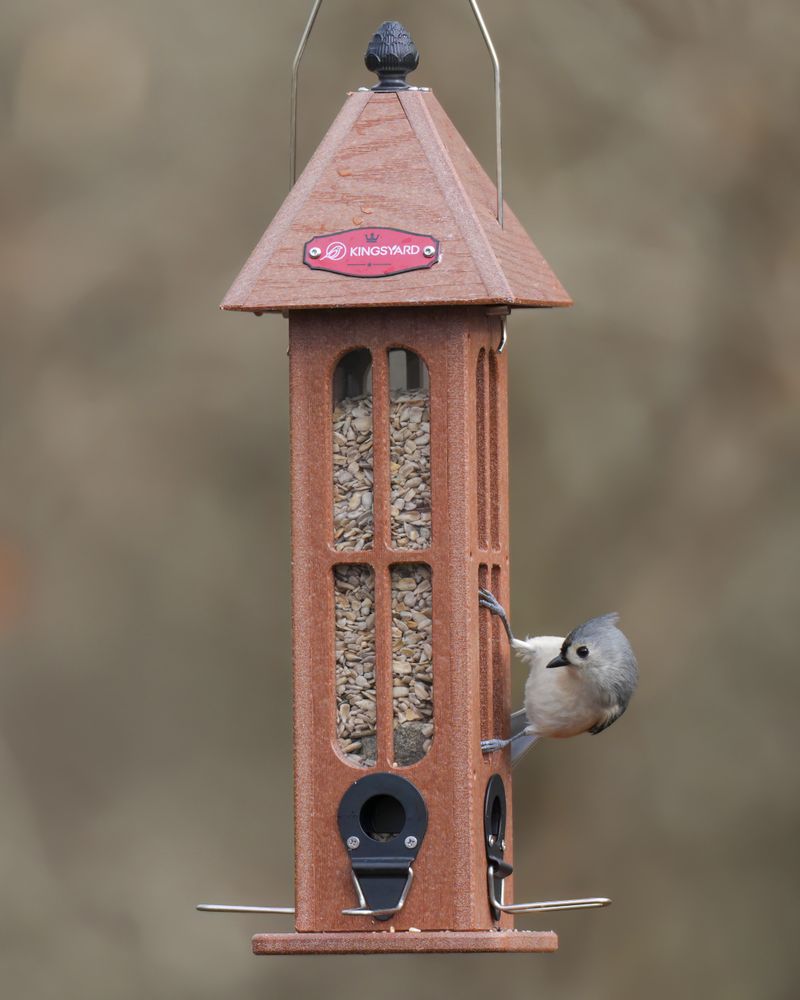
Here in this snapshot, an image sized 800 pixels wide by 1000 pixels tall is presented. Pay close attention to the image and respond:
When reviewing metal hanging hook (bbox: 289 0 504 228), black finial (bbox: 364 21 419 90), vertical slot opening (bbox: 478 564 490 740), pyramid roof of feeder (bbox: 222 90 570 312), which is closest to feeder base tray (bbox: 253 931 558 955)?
vertical slot opening (bbox: 478 564 490 740)

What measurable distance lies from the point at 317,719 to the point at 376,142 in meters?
1.58

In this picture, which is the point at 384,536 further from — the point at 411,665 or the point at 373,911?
the point at 373,911

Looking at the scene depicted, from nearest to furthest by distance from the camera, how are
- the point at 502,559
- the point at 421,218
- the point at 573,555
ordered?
the point at 421,218 → the point at 502,559 → the point at 573,555

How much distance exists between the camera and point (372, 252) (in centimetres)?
712

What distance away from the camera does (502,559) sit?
7.63 metres

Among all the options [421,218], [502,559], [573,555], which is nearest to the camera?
[421,218]

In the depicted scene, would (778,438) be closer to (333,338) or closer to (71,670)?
(71,670)

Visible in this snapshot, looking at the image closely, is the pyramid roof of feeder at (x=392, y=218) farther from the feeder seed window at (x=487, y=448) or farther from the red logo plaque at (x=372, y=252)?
the feeder seed window at (x=487, y=448)

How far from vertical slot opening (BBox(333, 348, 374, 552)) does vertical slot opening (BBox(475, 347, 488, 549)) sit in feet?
1.03

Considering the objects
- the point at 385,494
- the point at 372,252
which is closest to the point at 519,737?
the point at 385,494

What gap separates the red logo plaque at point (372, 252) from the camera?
7.10m

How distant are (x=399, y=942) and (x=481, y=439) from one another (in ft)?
4.60

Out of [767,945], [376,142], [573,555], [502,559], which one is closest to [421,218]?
[376,142]

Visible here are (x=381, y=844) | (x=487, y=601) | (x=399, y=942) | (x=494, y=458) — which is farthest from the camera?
(x=494, y=458)
